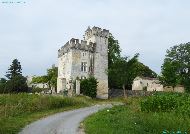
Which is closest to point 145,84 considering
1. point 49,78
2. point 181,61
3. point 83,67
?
point 181,61

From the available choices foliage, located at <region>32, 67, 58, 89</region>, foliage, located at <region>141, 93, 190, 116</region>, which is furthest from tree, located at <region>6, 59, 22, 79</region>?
foliage, located at <region>141, 93, 190, 116</region>

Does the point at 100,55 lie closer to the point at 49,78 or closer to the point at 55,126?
the point at 49,78

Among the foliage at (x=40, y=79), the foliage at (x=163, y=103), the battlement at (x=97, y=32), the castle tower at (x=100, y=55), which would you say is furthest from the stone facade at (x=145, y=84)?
the foliage at (x=163, y=103)

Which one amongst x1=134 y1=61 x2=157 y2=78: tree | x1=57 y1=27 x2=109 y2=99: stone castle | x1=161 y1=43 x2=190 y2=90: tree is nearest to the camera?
x1=57 y1=27 x2=109 y2=99: stone castle

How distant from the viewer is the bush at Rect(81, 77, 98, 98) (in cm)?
6475

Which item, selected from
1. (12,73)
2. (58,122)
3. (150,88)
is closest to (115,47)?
(150,88)

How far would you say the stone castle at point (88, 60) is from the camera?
228ft

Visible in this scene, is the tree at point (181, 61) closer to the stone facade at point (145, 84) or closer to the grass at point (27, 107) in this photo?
the stone facade at point (145, 84)

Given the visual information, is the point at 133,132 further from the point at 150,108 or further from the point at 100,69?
the point at 100,69

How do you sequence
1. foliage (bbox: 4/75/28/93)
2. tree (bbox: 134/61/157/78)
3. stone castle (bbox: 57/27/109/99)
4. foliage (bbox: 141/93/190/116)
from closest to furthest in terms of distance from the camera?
foliage (bbox: 141/93/190/116) → stone castle (bbox: 57/27/109/99) → foliage (bbox: 4/75/28/93) → tree (bbox: 134/61/157/78)

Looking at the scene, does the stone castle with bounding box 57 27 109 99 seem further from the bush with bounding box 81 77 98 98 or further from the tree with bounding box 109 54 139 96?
the tree with bounding box 109 54 139 96

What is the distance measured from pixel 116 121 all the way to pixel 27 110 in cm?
1279

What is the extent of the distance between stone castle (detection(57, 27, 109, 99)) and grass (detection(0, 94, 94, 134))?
23.0m

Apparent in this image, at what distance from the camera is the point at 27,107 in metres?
37.9
